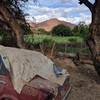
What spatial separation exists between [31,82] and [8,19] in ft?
38.8

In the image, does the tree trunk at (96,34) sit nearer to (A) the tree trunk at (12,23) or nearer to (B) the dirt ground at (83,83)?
(B) the dirt ground at (83,83)

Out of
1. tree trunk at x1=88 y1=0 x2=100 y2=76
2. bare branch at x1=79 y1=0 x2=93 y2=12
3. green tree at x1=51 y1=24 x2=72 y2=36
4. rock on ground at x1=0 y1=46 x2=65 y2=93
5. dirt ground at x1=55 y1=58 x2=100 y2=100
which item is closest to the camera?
rock on ground at x1=0 y1=46 x2=65 y2=93

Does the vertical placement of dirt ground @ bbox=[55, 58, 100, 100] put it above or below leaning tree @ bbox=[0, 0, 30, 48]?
below

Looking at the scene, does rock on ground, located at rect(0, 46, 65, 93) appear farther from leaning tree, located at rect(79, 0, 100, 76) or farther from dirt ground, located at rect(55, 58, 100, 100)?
leaning tree, located at rect(79, 0, 100, 76)

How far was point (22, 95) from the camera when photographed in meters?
7.08

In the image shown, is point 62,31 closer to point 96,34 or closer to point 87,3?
point 87,3

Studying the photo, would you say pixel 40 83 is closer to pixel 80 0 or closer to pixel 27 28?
pixel 80 0

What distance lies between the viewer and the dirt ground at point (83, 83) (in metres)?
12.9

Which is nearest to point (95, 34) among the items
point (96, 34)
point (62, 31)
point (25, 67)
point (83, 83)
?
point (96, 34)

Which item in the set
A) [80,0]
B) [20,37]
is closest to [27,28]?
[20,37]

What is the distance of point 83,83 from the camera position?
1559 centimetres

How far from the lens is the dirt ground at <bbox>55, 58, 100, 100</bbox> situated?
42.2ft

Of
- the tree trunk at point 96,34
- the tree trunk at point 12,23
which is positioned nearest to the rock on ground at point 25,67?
the tree trunk at point 96,34

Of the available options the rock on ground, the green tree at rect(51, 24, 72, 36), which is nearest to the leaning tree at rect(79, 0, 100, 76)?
the rock on ground
